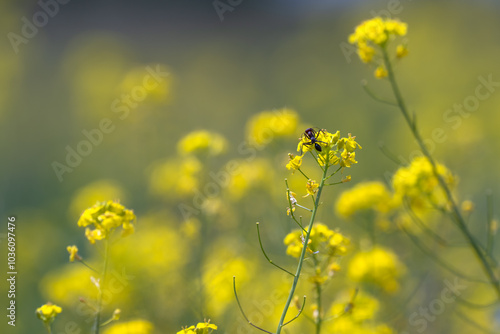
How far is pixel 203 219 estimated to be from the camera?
4121 millimetres

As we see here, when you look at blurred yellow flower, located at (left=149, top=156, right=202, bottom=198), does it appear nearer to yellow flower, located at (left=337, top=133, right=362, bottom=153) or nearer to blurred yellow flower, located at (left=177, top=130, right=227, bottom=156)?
blurred yellow flower, located at (left=177, top=130, right=227, bottom=156)

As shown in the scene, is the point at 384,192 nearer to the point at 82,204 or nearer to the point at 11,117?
the point at 82,204

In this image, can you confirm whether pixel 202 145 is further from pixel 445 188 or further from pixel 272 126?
pixel 445 188

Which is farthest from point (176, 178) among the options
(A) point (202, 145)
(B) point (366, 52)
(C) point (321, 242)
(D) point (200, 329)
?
(D) point (200, 329)

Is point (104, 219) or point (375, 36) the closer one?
point (104, 219)

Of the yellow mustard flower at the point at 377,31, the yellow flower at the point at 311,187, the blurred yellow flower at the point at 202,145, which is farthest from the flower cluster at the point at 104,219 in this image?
the blurred yellow flower at the point at 202,145

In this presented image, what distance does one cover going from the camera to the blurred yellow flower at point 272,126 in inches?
172

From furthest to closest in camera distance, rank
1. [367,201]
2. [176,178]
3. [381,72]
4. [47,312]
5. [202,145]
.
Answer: [176,178] → [202,145] → [367,201] → [381,72] → [47,312]

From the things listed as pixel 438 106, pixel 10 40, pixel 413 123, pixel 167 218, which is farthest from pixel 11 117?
pixel 413 123

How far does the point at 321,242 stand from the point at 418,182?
3.12ft

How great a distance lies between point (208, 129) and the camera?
9914 millimetres

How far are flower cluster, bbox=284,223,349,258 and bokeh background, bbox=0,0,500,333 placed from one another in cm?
94

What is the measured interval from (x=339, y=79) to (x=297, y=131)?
24.1ft

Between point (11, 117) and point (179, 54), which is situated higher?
point (179, 54)
